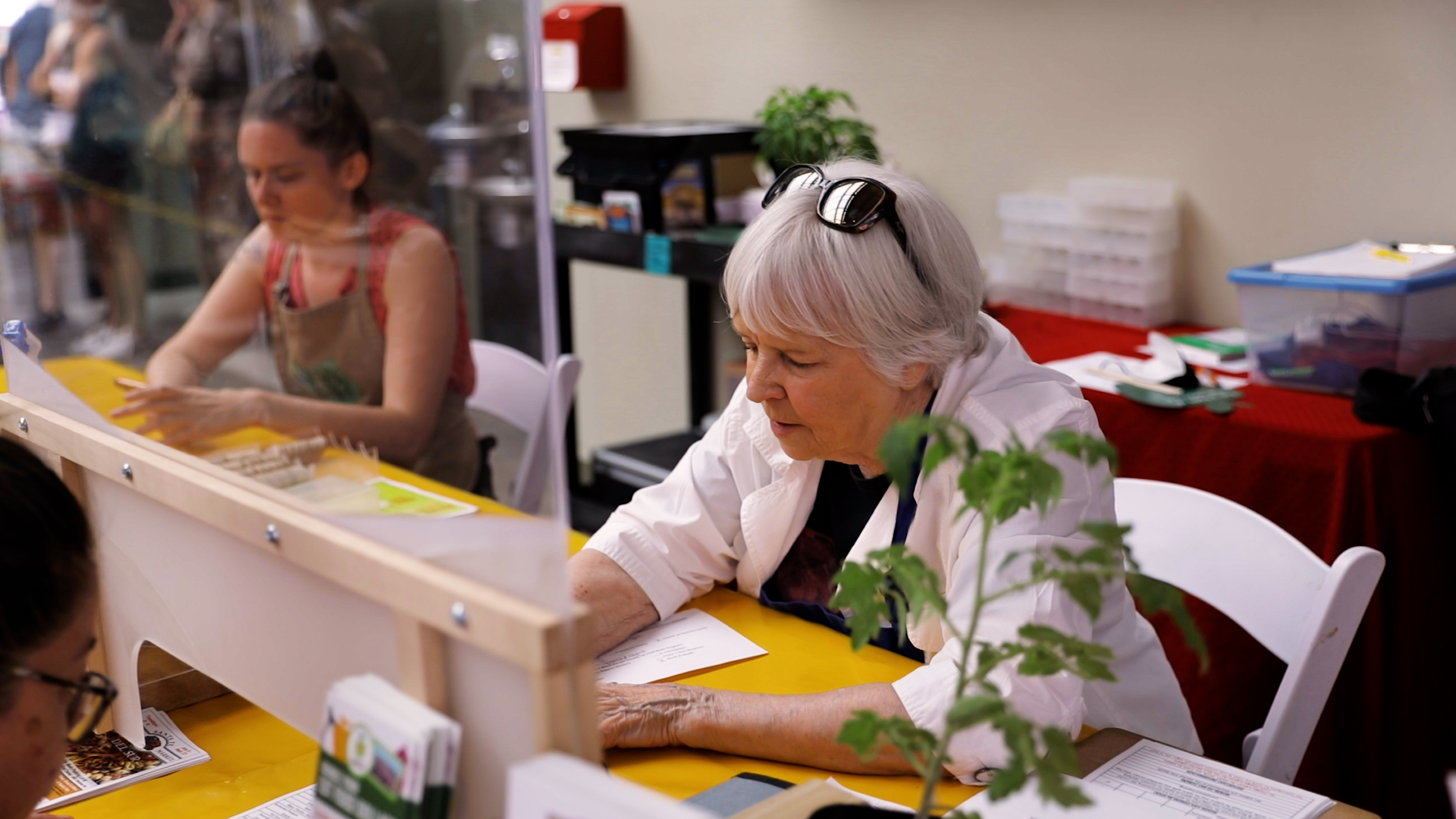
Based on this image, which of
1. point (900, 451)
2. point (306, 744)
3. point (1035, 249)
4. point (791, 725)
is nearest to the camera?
point (900, 451)

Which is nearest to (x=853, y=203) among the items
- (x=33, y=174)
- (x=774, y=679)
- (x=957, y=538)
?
(x=957, y=538)

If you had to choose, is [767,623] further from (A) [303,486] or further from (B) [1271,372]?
(B) [1271,372]

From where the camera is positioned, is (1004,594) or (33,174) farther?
(33,174)

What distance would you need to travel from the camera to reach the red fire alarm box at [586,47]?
372 centimetres

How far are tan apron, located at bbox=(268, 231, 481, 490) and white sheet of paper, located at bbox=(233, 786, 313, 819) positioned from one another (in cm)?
42

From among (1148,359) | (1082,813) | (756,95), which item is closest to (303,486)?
(1082,813)

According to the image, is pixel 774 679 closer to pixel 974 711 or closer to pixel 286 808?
pixel 286 808

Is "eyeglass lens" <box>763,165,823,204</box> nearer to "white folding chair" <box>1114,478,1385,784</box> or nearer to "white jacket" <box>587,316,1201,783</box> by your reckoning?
"white jacket" <box>587,316,1201,783</box>

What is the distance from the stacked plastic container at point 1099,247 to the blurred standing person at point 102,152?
1775 millimetres

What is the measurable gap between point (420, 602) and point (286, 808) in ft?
1.45

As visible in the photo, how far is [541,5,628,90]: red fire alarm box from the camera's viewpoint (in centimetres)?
372

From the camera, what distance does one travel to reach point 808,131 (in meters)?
2.75

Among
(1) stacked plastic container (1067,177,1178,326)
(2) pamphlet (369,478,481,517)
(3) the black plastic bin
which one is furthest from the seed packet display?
(3) the black plastic bin

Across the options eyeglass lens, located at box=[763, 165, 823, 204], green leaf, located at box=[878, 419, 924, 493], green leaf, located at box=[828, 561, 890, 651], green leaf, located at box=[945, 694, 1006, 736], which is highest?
eyeglass lens, located at box=[763, 165, 823, 204]
